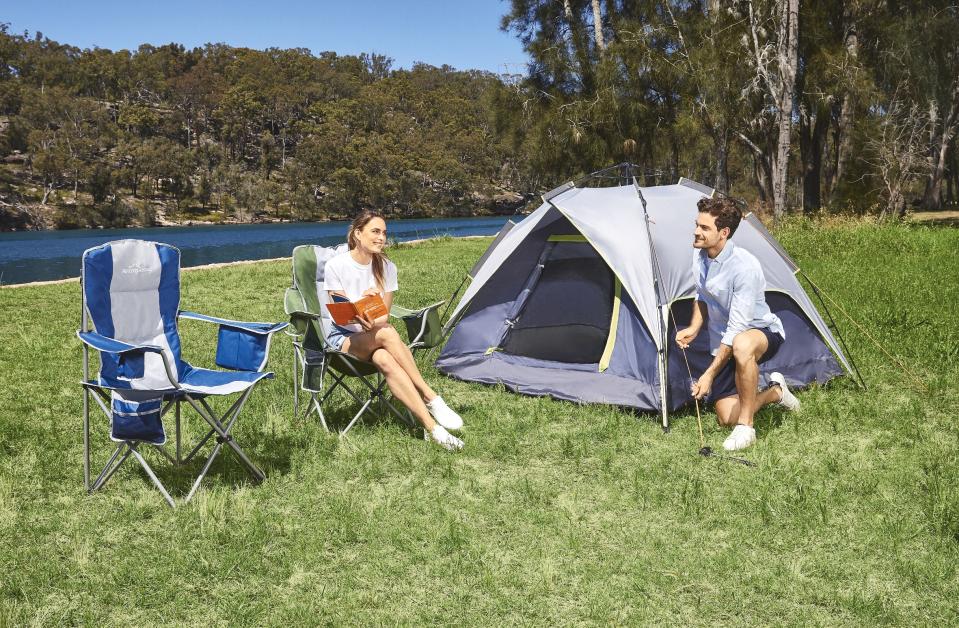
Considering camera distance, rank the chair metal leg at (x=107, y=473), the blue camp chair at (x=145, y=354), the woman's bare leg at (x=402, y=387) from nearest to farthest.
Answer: the blue camp chair at (x=145, y=354) < the chair metal leg at (x=107, y=473) < the woman's bare leg at (x=402, y=387)

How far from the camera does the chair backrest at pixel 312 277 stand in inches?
173

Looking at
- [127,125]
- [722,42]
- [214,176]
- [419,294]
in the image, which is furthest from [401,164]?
[419,294]

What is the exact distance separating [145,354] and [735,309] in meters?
2.96

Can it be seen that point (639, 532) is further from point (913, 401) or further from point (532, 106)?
point (532, 106)

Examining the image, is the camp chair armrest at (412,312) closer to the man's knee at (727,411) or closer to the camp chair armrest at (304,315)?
the camp chair armrest at (304,315)

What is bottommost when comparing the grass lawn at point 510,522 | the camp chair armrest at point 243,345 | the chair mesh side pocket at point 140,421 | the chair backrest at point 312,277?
the grass lawn at point 510,522

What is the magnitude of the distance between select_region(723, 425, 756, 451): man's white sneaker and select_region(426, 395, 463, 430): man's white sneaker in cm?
140

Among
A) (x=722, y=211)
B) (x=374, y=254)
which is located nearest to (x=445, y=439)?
(x=374, y=254)

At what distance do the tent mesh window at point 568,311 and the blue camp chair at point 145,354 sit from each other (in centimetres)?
225

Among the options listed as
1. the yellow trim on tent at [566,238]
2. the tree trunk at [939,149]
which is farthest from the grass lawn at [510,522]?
the tree trunk at [939,149]

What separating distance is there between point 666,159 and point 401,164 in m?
53.0

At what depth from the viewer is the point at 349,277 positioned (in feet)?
13.7

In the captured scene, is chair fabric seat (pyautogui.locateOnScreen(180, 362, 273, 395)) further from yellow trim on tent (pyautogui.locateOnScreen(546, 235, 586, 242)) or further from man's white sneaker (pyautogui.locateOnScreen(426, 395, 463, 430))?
yellow trim on tent (pyautogui.locateOnScreen(546, 235, 586, 242))

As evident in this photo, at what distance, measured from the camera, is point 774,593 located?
258 centimetres
